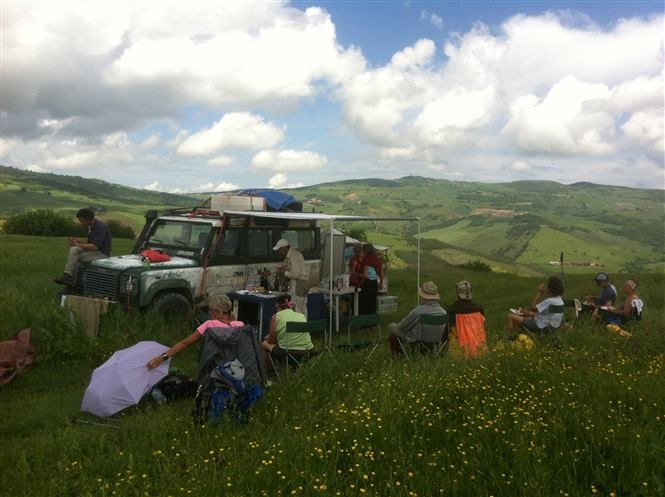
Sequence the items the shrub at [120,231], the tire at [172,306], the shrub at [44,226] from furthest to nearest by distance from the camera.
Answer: the shrub at [120,231] → the shrub at [44,226] → the tire at [172,306]

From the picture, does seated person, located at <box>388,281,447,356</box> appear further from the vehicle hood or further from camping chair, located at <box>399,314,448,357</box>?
the vehicle hood

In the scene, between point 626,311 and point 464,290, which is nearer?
point 464,290

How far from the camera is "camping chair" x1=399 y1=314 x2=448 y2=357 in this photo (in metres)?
6.60

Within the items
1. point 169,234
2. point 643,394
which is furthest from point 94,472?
point 169,234

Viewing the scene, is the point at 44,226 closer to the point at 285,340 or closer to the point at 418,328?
the point at 285,340

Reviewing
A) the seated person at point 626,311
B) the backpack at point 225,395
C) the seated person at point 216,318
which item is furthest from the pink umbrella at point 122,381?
the seated person at point 626,311

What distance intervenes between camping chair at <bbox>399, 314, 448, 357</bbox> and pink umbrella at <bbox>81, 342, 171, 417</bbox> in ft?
9.83

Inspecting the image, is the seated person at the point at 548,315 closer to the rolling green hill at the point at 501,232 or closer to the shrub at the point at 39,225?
the shrub at the point at 39,225

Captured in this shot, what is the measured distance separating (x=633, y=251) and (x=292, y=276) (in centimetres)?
12009

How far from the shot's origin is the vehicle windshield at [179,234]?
9.52 meters

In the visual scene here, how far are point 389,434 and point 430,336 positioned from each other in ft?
8.64

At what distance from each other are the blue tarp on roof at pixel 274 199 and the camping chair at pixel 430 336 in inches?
205

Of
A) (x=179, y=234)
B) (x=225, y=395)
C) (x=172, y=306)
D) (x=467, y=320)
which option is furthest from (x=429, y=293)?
(x=179, y=234)

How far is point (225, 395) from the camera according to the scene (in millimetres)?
4777
